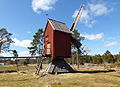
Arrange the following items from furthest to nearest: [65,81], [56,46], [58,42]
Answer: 1. [58,42]
2. [56,46]
3. [65,81]

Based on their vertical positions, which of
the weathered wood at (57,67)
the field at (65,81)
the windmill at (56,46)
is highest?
the windmill at (56,46)

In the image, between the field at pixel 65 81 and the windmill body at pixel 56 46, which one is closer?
the field at pixel 65 81

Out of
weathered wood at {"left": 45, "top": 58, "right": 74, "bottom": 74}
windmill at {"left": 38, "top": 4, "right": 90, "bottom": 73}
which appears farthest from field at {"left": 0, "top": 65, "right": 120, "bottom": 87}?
windmill at {"left": 38, "top": 4, "right": 90, "bottom": 73}

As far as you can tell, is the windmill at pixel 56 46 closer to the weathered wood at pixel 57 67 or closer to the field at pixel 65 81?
the weathered wood at pixel 57 67

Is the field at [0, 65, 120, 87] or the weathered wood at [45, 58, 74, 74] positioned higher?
the weathered wood at [45, 58, 74, 74]

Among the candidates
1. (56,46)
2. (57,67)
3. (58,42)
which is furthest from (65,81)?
(58,42)

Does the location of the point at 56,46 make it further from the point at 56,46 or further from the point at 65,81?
the point at 65,81

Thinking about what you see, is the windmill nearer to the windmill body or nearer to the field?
the windmill body

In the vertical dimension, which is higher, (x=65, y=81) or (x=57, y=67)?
(x=57, y=67)

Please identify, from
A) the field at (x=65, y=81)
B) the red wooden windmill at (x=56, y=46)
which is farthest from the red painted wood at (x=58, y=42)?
the field at (x=65, y=81)

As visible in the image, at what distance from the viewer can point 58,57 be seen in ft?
87.9

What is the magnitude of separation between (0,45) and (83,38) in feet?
128

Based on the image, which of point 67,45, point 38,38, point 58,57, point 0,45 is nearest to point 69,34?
point 67,45

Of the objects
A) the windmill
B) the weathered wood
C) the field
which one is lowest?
the field
